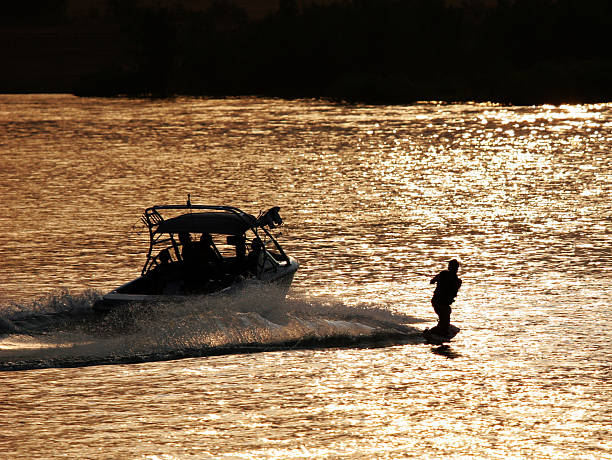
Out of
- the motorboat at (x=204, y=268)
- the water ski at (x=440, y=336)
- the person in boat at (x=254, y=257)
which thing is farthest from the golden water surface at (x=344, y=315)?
the person in boat at (x=254, y=257)

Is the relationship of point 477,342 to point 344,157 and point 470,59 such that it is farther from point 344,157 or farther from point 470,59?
point 470,59

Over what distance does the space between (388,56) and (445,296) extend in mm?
116537

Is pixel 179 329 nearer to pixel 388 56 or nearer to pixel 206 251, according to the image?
pixel 206 251

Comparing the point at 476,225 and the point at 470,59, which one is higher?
the point at 470,59

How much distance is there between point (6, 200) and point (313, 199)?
498 inches

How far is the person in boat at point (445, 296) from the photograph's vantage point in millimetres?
19281

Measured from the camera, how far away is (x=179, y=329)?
18812 millimetres

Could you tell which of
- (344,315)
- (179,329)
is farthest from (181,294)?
(344,315)

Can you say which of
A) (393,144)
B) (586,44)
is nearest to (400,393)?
(393,144)

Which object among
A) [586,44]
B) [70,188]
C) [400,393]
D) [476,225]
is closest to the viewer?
[400,393]

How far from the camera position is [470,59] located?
Answer: 13075 centimetres

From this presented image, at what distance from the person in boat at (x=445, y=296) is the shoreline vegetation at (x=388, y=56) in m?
85.9

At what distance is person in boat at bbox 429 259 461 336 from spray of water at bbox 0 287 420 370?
0.60 metres

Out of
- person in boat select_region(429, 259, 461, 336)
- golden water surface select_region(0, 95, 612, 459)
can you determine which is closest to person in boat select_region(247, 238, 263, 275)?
golden water surface select_region(0, 95, 612, 459)
